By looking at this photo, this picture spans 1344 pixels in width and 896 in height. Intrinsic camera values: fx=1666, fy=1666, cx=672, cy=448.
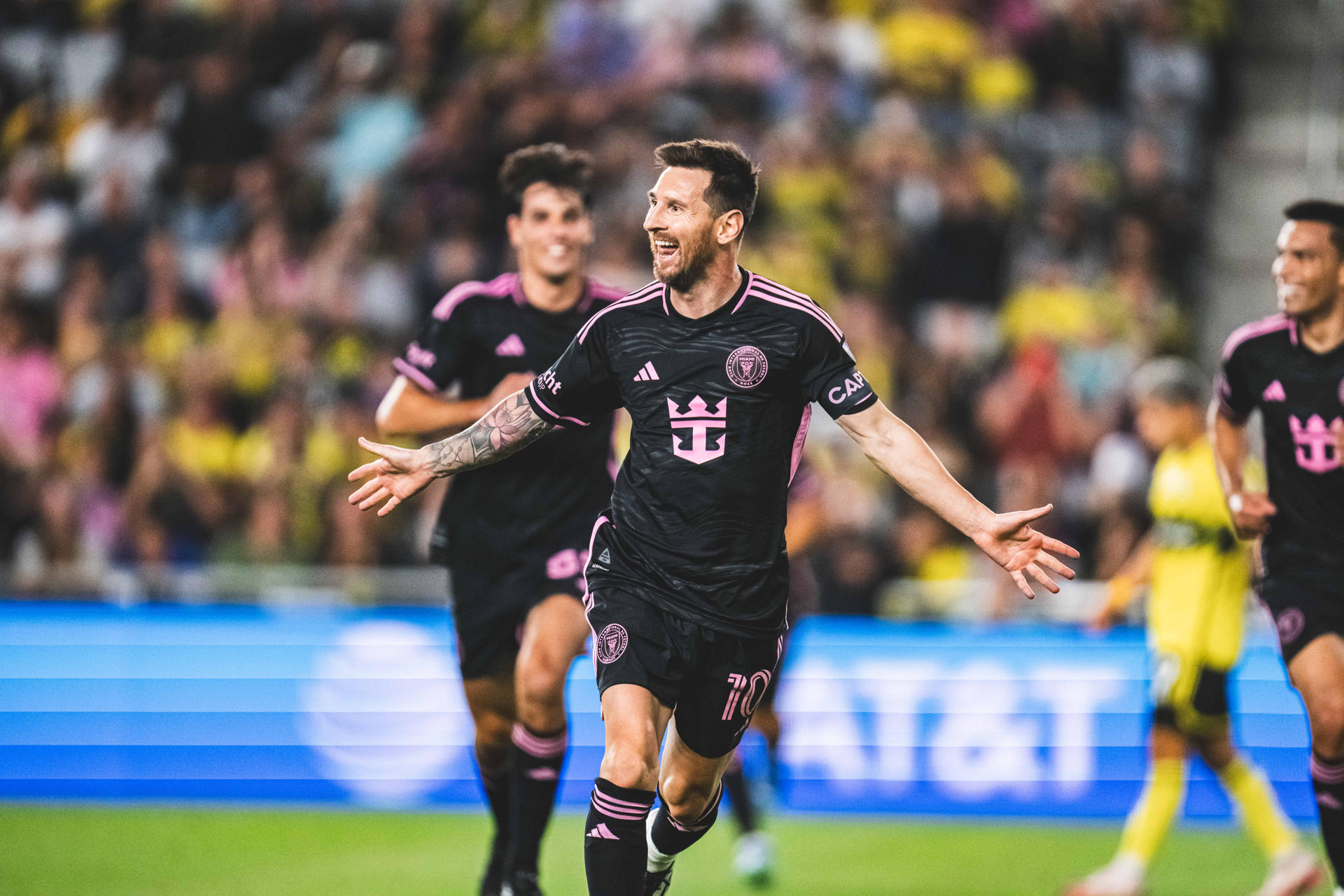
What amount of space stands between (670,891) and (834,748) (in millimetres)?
2538

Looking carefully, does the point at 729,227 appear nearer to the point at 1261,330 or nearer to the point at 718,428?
the point at 718,428

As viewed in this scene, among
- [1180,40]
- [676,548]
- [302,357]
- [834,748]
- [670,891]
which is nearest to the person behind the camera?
[676,548]

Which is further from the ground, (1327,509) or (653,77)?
(653,77)

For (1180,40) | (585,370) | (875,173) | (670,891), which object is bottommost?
(670,891)

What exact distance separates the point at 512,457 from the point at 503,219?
777 centimetres

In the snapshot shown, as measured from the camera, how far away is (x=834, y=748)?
1084cm

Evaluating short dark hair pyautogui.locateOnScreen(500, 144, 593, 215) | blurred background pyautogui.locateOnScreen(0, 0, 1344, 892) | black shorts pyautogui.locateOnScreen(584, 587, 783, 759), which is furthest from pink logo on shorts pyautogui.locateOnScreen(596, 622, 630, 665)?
blurred background pyautogui.locateOnScreen(0, 0, 1344, 892)

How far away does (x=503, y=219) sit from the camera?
14.6 meters

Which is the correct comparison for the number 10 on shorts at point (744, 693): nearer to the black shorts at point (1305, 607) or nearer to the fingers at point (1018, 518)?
the fingers at point (1018, 518)

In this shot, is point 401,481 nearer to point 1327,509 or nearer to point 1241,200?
point 1327,509

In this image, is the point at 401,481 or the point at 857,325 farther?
the point at 857,325

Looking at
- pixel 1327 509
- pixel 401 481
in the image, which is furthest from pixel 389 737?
pixel 1327 509

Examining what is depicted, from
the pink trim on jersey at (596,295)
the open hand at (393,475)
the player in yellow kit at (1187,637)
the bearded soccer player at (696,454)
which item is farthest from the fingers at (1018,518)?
the player in yellow kit at (1187,637)

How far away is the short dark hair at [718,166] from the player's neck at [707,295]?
0.19 meters
